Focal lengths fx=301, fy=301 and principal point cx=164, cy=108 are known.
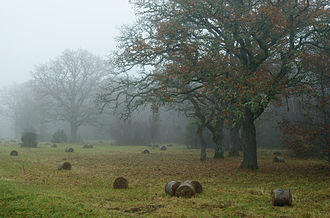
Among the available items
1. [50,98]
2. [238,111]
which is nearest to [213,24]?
[238,111]

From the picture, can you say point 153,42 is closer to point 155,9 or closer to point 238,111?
point 155,9

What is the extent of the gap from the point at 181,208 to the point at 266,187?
3.97 m

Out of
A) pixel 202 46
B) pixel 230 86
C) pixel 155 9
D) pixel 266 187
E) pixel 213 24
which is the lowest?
pixel 266 187

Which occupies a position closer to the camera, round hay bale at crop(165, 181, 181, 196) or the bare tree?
round hay bale at crop(165, 181, 181, 196)

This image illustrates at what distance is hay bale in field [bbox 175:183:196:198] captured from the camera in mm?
8148

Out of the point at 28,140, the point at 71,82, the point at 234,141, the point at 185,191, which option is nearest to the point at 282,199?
the point at 185,191

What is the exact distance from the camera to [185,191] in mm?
8188

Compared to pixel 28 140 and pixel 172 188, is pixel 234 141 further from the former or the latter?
pixel 28 140

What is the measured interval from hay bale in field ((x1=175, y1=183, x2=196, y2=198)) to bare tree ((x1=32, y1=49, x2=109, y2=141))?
118 ft

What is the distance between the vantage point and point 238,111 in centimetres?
1116

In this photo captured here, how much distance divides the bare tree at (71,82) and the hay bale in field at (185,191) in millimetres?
36008

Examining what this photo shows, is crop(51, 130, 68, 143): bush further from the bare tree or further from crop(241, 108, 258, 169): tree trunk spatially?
crop(241, 108, 258, 169): tree trunk

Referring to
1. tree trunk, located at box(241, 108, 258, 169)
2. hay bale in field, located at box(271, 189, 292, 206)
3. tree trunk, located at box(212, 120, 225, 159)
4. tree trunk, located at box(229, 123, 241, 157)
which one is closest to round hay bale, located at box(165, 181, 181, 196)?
hay bale in field, located at box(271, 189, 292, 206)

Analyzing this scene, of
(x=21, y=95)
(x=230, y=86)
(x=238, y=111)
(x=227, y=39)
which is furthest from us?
(x=21, y=95)
